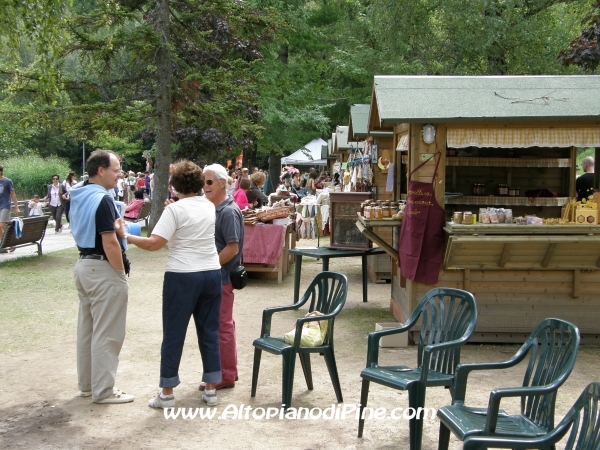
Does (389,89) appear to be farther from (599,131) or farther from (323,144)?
(323,144)

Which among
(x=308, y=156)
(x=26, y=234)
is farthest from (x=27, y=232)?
(x=308, y=156)

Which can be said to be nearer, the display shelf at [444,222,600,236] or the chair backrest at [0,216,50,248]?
the display shelf at [444,222,600,236]

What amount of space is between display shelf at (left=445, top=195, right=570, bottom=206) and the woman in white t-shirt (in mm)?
5539

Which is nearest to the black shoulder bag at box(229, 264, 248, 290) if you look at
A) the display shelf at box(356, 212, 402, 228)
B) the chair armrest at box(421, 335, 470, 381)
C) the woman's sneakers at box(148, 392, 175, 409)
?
the woman's sneakers at box(148, 392, 175, 409)

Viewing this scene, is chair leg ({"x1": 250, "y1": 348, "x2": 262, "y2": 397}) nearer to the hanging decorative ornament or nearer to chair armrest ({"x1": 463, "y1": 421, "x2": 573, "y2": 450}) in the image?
chair armrest ({"x1": 463, "y1": 421, "x2": 573, "y2": 450})

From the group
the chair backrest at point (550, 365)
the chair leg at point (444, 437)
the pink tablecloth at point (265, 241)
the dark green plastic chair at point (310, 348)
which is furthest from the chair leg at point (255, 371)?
the pink tablecloth at point (265, 241)

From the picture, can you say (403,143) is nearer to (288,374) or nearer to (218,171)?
(218,171)

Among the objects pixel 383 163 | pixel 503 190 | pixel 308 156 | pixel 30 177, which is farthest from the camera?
pixel 30 177

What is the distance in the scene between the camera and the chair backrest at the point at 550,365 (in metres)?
3.98

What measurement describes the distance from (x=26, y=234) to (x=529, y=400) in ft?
40.0

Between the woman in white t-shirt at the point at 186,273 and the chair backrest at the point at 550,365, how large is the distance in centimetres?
237

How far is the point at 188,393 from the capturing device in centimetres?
625

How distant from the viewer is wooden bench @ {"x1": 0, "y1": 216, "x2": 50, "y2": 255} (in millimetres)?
13883

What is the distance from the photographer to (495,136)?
26.6 feet
